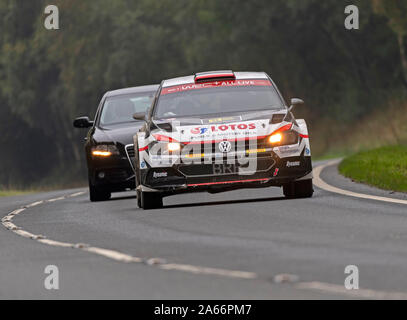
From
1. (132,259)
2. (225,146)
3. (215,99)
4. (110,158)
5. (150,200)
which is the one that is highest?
(215,99)

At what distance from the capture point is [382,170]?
1992 centimetres

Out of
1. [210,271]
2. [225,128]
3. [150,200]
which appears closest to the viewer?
[210,271]

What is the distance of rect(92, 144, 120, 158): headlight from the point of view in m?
19.1

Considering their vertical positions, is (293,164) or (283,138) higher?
(283,138)

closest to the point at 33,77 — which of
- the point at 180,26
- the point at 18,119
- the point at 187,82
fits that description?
the point at 18,119

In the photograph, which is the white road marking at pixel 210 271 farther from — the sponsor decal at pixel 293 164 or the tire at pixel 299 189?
the tire at pixel 299 189

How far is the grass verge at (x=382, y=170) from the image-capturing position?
1759cm

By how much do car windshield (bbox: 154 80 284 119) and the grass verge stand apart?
224 centimetres

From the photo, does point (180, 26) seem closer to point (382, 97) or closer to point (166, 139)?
point (382, 97)

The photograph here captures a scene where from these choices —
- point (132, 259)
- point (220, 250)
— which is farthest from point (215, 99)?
point (132, 259)

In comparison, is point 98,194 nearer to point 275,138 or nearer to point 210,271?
point 275,138

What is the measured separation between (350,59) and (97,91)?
810 inches

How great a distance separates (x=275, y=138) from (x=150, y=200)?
6.38 ft

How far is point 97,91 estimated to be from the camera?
247ft
